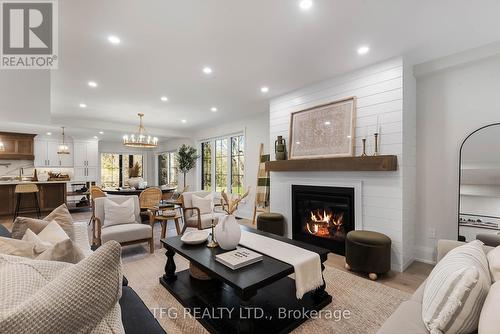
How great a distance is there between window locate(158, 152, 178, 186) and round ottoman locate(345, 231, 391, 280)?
7.77m

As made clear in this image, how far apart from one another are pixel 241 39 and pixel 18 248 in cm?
248

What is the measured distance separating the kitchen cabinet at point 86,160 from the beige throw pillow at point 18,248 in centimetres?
890

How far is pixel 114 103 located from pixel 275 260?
450cm

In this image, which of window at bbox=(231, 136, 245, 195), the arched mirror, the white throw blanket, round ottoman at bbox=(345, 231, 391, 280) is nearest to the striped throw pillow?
the white throw blanket

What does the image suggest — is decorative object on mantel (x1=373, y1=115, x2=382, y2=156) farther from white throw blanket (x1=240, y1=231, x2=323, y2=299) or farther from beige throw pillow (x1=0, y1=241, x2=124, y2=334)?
beige throw pillow (x1=0, y1=241, x2=124, y2=334)

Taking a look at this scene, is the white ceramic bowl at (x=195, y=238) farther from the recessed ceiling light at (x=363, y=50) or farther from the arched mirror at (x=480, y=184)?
the arched mirror at (x=480, y=184)

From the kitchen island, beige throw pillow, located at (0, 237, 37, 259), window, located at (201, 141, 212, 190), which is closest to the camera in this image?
beige throw pillow, located at (0, 237, 37, 259)

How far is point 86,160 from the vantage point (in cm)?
884

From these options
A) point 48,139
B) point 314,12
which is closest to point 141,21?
point 314,12

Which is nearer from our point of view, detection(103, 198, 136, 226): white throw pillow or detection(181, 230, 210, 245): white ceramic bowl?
detection(181, 230, 210, 245): white ceramic bowl

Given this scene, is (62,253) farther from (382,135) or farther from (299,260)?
(382,135)

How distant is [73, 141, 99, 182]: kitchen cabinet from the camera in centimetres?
863

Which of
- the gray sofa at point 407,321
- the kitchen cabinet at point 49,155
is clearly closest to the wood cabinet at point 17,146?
the kitchen cabinet at point 49,155

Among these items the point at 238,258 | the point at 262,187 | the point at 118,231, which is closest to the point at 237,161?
the point at 262,187
